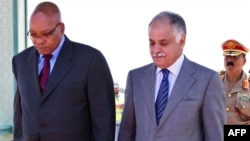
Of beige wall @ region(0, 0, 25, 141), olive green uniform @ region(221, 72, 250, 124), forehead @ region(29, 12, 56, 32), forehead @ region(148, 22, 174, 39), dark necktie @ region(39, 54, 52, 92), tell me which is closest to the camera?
forehead @ region(148, 22, 174, 39)

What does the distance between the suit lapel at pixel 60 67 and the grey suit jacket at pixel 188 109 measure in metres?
0.43

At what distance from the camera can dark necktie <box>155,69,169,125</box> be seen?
224 cm

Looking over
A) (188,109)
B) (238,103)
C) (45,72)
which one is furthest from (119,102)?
(188,109)

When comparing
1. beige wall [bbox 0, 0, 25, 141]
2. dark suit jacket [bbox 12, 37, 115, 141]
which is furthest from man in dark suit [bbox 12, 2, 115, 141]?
beige wall [bbox 0, 0, 25, 141]

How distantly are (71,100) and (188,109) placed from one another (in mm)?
617

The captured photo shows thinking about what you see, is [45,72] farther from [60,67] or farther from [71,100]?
[71,100]

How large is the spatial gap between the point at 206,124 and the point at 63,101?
2.43 ft

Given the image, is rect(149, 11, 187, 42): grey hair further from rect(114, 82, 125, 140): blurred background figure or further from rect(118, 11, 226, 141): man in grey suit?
rect(114, 82, 125, 140): blurred background figure

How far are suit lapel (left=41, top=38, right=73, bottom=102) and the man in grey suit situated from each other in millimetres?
418

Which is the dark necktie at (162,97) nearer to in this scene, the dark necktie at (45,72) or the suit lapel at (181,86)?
the suit lapel at (181,86)

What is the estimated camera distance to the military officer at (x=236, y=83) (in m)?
3.73

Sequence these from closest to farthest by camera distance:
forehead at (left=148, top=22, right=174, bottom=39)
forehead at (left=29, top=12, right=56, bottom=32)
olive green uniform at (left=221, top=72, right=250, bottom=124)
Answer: forehead at (left=148, top=22, right=174, bottom=39)
forehead at (left=29, top=12, right=56, bottom=32)
olive green uniform at (left=221, top=72, right=250, bottom=124)

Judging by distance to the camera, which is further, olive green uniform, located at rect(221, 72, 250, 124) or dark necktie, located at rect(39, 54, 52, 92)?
olive green uniform, located at rect(221, 72, 250, 124)

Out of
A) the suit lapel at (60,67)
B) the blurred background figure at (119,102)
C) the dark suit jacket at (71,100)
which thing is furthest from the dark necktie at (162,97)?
the blurred background figure at (119,102)
